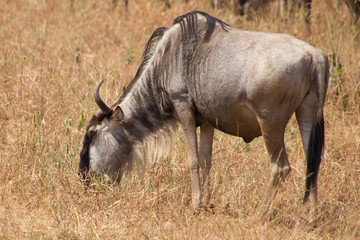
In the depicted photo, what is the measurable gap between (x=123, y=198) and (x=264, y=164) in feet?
4.52

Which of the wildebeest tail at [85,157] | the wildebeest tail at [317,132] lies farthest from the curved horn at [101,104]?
the wildebeest tail at [317,132]

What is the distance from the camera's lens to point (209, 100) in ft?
12.6

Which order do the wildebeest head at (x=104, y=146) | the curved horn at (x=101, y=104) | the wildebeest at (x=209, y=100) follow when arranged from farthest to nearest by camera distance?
the wildebeest head at (x=104, y=146) < the curved horn at (x=101, y=104) < the wildebeest at (x=209, y=100)

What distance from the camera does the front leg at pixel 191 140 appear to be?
158 inches

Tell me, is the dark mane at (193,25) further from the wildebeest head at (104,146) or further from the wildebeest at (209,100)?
the wildebeest head at (104,146)

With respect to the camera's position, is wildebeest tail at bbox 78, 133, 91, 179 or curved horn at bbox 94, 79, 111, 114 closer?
curved horn at bbox 94, 79, 111, 114

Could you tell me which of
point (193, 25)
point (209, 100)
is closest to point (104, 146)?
point (209, 100)

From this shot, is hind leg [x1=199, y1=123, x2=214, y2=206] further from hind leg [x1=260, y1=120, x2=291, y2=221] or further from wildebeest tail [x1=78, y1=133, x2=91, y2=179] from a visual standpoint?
wildebeest tail [x1=78, y1=133, x2=91, y2=179]

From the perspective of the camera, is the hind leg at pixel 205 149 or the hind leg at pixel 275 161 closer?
the hind leg at pixel 275 161

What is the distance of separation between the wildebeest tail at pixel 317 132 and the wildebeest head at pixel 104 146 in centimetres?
154

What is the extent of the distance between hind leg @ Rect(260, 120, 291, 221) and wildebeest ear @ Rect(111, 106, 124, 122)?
1237 mm

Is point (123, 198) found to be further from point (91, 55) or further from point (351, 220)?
point (91, 55)

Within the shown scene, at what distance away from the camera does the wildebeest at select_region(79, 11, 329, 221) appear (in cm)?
348

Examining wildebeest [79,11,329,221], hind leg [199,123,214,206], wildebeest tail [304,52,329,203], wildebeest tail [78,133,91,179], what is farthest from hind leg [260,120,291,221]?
wildebeest tail [78,133,91,179]
